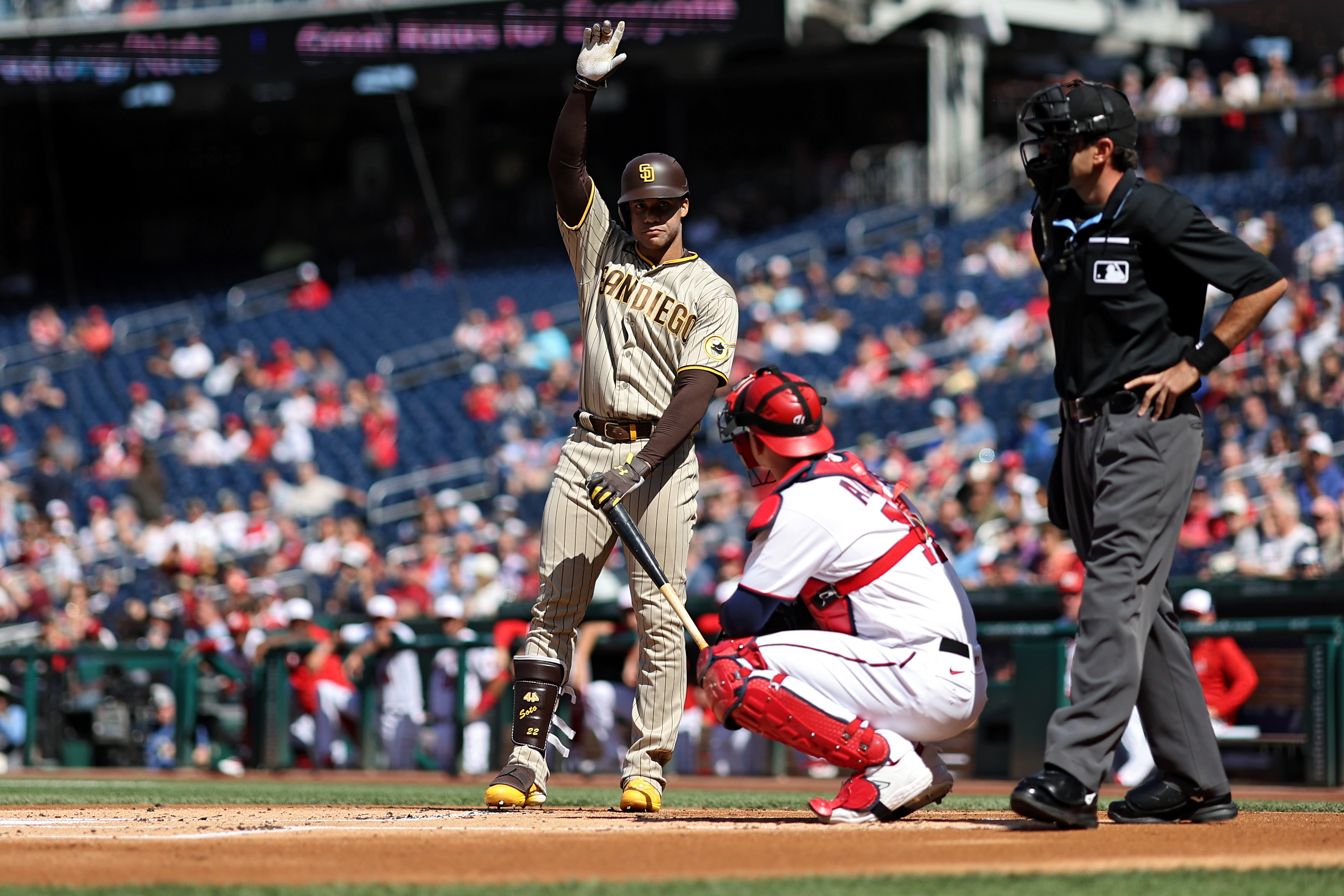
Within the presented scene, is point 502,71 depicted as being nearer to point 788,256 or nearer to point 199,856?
point 788,256

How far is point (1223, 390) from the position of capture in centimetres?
1227

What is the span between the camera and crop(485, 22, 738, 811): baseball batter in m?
5.09

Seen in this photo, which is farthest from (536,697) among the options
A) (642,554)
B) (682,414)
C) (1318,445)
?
(1318,445)

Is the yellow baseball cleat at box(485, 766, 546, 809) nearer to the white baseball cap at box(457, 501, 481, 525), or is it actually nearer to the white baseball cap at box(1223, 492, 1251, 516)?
the white baseball cap at box(1223, 492, 1251, 516)

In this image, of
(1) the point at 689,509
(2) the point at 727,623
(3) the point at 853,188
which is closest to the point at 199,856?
(2) the point at 727,623

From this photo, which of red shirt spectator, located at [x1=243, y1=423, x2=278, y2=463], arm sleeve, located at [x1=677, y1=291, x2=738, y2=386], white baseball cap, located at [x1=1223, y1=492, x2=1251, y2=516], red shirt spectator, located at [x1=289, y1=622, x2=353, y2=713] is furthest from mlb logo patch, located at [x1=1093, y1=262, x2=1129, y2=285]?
red shirt spectator, located at [x1=243, y1=423, x2=278, y2=463]

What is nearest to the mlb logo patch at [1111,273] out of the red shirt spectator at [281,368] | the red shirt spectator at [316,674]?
the red shirt spectator at [316,674]

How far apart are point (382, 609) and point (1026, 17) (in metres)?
14.8

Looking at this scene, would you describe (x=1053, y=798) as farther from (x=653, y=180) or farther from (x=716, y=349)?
(x=653, y=180)

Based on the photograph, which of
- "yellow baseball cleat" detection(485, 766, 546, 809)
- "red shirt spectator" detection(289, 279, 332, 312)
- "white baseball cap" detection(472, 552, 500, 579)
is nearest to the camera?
"yellow baseball cleat" detection(485, 766, 546, 809)

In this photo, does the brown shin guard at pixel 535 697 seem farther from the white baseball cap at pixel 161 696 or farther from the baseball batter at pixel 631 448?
the white baseball cap at pixel 161 696

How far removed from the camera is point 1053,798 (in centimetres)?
406

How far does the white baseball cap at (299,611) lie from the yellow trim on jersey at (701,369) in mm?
7259

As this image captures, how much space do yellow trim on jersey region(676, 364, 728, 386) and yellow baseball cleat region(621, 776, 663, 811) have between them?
3.86 feet
